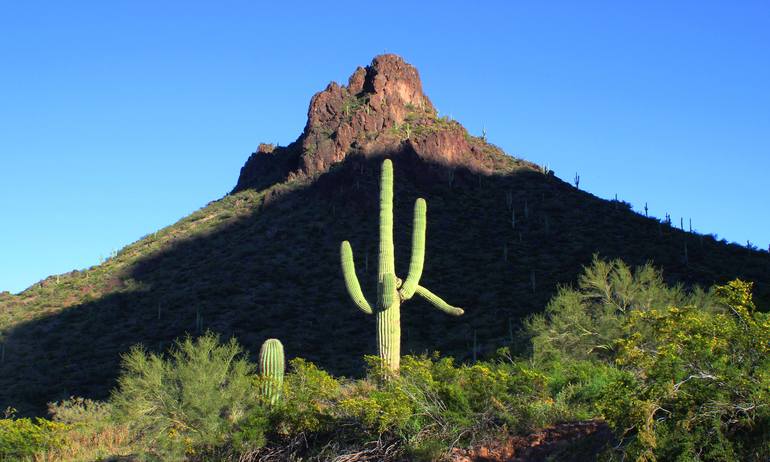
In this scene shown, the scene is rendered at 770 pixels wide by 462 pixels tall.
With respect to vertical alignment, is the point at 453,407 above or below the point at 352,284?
below

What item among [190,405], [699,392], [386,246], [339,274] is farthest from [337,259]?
[699,392]

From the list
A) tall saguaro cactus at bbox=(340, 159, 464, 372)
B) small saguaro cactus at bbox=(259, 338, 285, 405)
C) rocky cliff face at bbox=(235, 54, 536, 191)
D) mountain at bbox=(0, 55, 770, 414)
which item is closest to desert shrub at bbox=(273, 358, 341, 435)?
small saguaro cactus at bbox=(259, 338, 285, 405)

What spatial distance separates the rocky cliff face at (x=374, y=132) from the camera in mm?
65312

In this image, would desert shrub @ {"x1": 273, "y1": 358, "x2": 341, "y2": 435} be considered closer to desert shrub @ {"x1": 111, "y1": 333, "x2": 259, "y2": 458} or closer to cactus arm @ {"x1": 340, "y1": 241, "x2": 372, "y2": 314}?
desert shrub @ {"x1": 111, "y1": 333, "x2": 259, "y2": 458}

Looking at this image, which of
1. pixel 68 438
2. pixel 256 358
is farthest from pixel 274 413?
pixel 256 358

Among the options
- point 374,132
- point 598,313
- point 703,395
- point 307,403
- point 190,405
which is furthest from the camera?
point 374,132

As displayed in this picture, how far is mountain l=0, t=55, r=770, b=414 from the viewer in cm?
Result: 4347

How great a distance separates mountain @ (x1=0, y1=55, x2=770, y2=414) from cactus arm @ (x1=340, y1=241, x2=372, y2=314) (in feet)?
52.4

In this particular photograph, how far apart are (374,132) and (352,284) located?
163 ft

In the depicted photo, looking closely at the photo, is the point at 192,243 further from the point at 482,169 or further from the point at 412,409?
the point at 412,409

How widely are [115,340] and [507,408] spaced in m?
36.0

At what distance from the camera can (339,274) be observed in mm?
51750

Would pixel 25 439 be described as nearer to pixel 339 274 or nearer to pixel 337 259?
pixel 339 274

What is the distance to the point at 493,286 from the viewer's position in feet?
155
